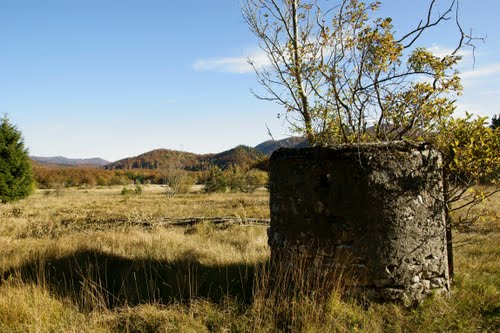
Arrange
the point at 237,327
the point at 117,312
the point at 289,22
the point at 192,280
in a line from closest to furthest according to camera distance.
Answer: the point at 237,327 → the point at 117,312 → the point at 192,280 → the point at 289,22

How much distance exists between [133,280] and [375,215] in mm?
3684

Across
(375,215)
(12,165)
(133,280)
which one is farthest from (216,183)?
(375,215)

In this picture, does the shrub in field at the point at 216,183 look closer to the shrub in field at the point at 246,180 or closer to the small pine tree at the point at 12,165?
the shrub in field at the point at 246,180

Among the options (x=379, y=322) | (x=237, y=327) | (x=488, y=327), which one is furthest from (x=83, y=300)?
(x=488, y=327)

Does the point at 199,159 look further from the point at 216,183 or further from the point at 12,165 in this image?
the point at 12,165

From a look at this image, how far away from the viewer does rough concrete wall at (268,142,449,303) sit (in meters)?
4.51

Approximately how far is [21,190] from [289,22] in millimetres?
24263

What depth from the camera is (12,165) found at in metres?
24.2

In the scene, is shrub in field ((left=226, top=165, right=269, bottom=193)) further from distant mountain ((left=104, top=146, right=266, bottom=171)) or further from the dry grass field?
distant mountain ((left=104, top=146, right=266, bottom=171))

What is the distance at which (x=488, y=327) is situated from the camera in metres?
3.94

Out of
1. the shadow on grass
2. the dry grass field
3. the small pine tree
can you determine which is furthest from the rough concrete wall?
the small pine tree

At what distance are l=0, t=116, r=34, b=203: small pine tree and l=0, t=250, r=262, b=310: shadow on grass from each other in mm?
19982

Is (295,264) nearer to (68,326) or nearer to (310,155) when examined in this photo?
(310,155)

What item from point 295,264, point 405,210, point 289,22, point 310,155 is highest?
point 289,22
